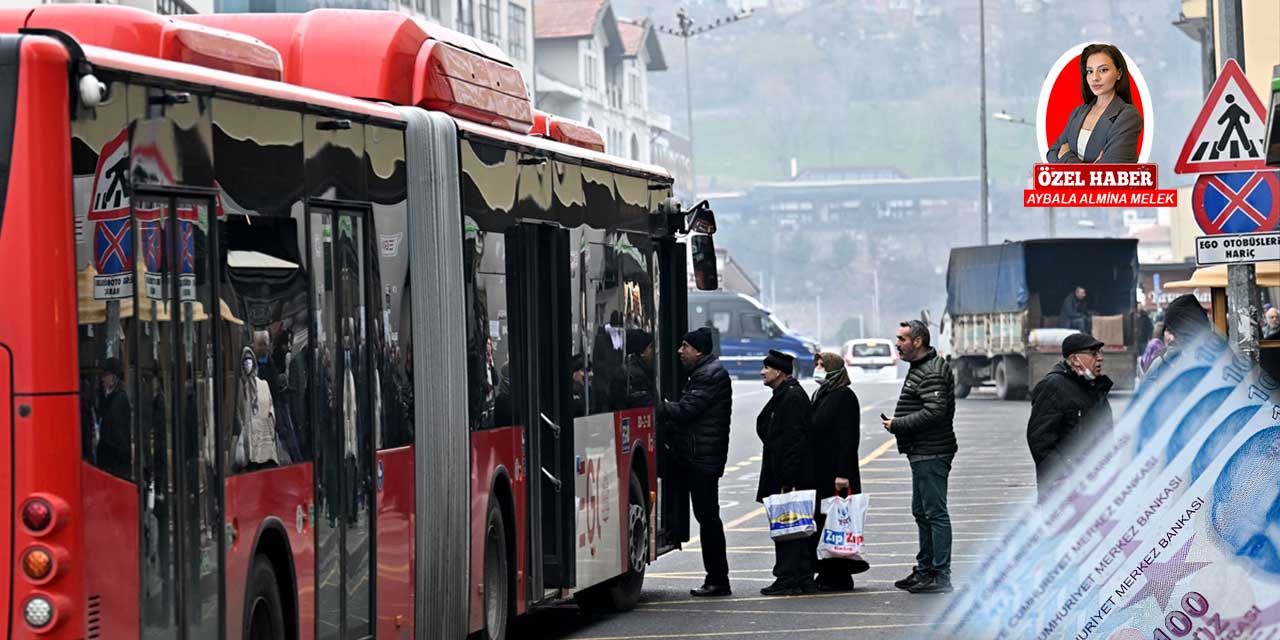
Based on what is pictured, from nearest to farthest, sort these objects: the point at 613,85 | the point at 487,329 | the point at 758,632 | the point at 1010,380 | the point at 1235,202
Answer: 1. the point at 487,329
2. the point at 1235,202
3. the point at 758,632
4. the point at 1010,380
5. the point at 613,85

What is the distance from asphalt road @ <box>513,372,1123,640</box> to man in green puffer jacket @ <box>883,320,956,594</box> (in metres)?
0.48

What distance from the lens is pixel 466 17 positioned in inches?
3086

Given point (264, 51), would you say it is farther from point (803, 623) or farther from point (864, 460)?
point (864, 460)

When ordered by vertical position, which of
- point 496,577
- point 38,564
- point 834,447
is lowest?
point 496,577

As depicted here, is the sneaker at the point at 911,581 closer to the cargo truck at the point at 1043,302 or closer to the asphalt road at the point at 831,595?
the asphalt road at the point at 831,595

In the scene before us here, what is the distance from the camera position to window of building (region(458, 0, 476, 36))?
254 ft

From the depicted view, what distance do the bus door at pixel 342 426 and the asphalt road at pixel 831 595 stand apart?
287cm

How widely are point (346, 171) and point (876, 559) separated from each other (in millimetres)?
9744

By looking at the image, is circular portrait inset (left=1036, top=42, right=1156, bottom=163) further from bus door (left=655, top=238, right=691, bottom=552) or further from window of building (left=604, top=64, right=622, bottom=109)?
window of building (left=604, top=64, right=622, bottom=109)

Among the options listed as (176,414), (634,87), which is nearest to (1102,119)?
(176,414)

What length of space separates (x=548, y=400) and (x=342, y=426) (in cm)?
331

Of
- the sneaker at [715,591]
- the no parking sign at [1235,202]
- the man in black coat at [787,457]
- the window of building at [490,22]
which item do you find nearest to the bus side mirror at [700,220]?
the man in black coat at [787,457]

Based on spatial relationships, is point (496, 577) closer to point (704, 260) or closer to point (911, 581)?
point (704, 260)

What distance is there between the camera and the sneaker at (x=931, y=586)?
1577cm
